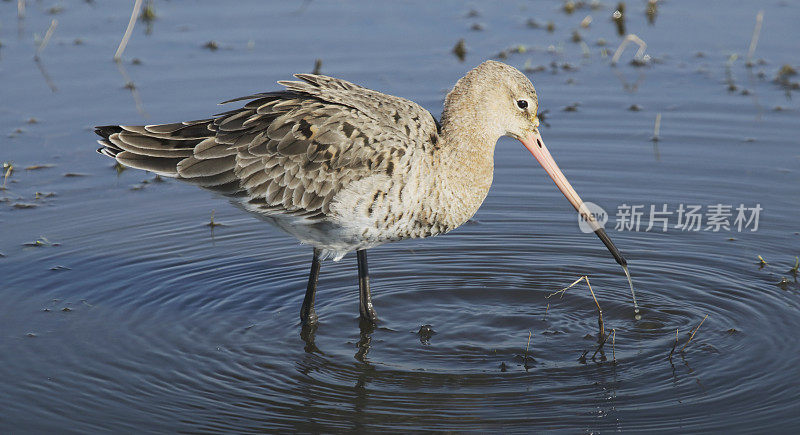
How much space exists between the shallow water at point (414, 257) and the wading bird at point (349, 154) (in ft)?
1.71

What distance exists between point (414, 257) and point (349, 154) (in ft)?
5.80

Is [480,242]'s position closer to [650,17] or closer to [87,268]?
[87,268]

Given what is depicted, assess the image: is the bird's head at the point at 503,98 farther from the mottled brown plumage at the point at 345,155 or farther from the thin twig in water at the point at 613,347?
the thin twig in water at the point at 613,347

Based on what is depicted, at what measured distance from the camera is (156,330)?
6.37m

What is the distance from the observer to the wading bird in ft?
19.5

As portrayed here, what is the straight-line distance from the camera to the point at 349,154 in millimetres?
5961

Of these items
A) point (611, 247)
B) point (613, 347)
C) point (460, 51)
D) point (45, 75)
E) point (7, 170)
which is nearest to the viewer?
point (613, 347)

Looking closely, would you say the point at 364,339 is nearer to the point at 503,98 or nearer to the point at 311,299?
the point at 311,299

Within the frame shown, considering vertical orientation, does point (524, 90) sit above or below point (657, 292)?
above

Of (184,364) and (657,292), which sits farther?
(657,292)

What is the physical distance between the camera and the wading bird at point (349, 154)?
5.94 meters

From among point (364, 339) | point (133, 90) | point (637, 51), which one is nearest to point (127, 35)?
point (133, 90)

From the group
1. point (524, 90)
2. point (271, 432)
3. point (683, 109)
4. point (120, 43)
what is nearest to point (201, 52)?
point (120, 43)

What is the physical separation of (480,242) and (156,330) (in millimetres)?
2470
